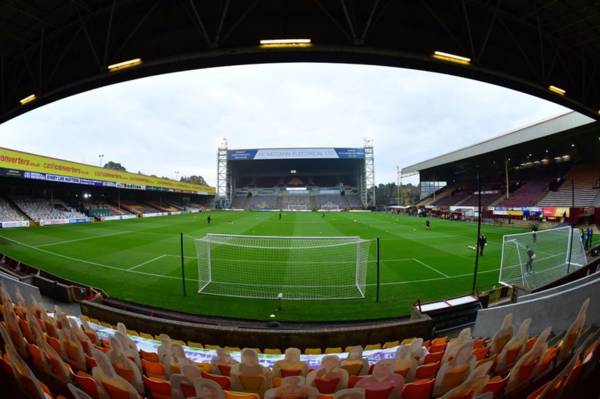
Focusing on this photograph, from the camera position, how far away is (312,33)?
529cm

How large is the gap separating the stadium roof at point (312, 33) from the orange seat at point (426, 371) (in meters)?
5.34

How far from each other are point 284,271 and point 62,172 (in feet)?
112

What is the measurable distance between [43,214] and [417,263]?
42.3m

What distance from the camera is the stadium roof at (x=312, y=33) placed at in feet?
16.8

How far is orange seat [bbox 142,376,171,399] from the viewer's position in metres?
2.90

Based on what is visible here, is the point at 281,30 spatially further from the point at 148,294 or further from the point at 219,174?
the point at 219,174

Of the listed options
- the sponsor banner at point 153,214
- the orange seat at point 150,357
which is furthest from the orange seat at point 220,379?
the sponsor banner at point 153,214

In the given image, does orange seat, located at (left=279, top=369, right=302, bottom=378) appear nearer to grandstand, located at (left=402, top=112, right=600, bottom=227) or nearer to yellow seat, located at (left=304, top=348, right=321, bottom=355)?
yellow seat, located at (left=304, top=348, right=321, bottom=355)

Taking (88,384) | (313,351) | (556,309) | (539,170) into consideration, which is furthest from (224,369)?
(539,170)

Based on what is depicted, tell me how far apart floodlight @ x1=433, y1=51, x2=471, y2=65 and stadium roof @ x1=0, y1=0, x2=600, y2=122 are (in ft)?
0.16

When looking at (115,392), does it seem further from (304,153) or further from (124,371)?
(304,153)

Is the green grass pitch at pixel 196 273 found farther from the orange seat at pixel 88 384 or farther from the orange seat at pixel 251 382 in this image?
the orange seat at pixel 88 384

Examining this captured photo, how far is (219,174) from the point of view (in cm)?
7456

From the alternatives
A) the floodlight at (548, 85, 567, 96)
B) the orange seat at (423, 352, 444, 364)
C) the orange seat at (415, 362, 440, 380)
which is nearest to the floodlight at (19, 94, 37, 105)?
the orange seat at (415, 362, 440, 380)
